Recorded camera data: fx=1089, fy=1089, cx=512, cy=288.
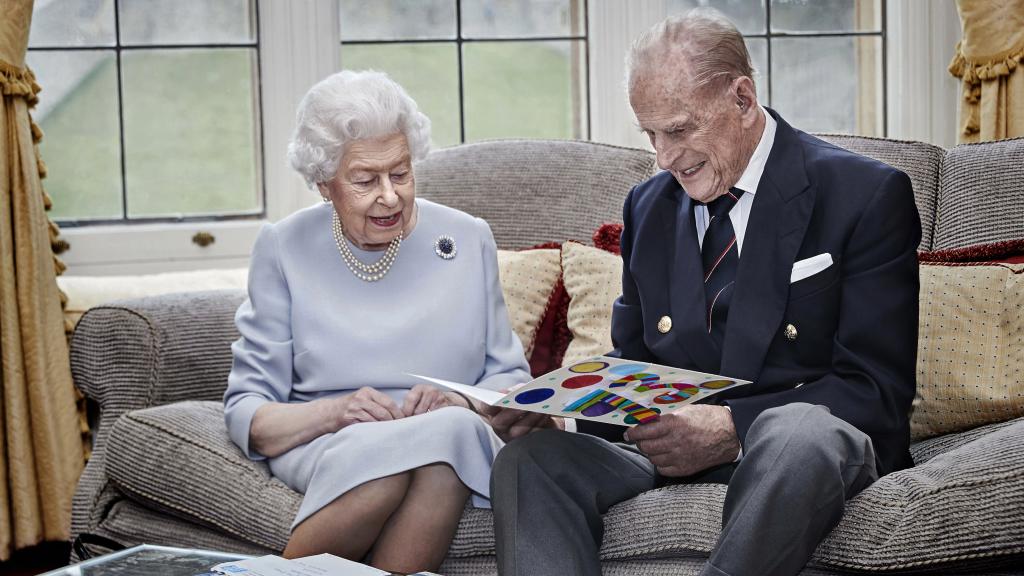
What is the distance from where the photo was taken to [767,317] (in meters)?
1.66

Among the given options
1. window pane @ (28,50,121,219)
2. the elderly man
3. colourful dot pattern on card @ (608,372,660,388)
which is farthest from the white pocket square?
window pane @ (28,50,121,219)

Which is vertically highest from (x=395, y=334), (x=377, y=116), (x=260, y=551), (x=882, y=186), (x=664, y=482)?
(x=377, y=116)

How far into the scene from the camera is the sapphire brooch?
82.6 inches

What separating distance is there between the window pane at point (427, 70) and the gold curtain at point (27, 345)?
932 millimetres

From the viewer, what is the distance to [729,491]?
1473 mm

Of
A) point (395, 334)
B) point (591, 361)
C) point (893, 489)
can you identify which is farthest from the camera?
point (395, 334)

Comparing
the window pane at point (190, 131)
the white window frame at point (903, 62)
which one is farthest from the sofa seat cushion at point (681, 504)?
the white window frame at point (903, 62)

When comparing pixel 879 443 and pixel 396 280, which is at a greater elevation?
pixel 396 280

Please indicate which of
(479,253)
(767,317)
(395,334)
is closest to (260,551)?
(395,334)

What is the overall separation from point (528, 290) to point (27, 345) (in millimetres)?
1328

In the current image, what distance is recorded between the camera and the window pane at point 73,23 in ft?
10.3

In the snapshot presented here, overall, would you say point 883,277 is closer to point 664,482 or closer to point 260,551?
point 664,482

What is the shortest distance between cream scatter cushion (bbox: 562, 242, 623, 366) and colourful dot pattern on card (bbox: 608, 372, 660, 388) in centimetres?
82

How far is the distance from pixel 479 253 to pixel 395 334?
0.24 metres
